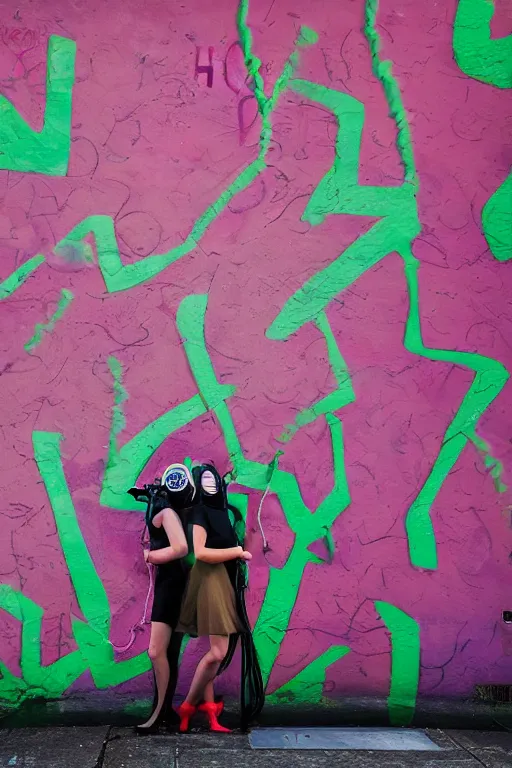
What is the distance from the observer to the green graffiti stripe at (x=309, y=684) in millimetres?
5188

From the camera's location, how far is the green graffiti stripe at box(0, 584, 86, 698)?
5117mm

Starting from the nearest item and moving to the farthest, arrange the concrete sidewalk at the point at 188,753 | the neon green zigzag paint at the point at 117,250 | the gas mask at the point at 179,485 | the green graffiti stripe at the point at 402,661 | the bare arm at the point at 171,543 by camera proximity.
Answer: the concrete sidewalk at the point at 188,753
the bare arm at the point at 171,543
the gas mask at the point at 179,485
the green graffiti stripe at the point at 402,661
the neon green zigzag paint at the point at 117,250

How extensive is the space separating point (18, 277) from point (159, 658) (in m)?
2.40

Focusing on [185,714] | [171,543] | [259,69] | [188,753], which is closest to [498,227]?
[259,69]

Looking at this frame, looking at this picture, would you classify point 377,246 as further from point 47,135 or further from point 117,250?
point 47,135

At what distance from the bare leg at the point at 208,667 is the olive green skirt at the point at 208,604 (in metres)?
0.07

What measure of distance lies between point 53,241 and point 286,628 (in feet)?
8.95

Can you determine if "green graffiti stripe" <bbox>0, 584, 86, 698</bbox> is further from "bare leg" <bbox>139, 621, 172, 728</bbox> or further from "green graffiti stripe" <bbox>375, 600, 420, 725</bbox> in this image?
"green graffiti stripe" <bbox>375, 600, 420, 725</bbox>

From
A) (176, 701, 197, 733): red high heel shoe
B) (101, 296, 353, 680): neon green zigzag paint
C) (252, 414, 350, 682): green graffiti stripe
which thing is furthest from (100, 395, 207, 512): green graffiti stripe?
(176, 701, 197, 733): red high heel shoe

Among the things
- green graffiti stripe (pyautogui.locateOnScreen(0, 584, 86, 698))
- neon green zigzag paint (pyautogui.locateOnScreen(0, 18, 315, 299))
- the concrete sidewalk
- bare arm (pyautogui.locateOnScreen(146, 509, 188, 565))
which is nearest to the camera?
the concrete sidewalk

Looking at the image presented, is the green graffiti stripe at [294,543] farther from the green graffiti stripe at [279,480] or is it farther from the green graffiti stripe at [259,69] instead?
the green graffiti stripe at [259,69]

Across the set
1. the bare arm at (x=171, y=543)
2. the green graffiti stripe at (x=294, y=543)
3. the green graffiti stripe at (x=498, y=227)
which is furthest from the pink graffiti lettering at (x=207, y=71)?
the bare arm at (x=171, y=543)

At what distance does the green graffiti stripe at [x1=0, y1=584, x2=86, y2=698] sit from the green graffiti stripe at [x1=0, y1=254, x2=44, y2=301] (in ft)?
5.76

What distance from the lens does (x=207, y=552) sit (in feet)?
15.9
